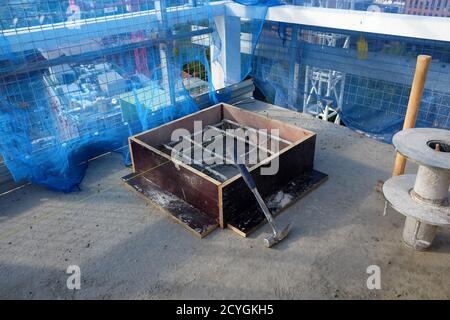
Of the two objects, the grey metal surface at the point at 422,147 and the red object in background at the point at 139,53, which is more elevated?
the red object in background at the point at 139,53

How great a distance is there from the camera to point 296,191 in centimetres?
343

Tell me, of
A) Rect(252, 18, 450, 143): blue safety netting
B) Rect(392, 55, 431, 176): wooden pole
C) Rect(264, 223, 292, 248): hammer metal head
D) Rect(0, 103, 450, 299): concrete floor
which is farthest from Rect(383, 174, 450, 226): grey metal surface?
Rect(252, 18, 450, 143): blue safety netting

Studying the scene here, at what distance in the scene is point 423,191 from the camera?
268 cm

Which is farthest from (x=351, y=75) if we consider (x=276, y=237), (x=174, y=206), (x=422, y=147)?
(x=174, y=206)

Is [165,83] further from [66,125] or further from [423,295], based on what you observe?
[423,295]

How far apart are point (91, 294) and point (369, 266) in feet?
6.48

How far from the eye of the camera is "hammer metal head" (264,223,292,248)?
2838 mm

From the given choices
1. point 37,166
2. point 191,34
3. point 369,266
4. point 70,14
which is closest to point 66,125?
point 37,166

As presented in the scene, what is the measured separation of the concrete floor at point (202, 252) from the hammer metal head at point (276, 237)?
0.05 metres

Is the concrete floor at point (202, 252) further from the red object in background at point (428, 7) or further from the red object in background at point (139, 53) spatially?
the red object in background at point (428, 7)

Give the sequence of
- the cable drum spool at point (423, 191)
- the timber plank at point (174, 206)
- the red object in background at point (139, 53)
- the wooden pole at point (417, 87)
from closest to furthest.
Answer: the cable drum spool at point (423, 191) → the wooden pole at point (417, 87) → the timber plank at point (174, 206) → the red object in background at point (139, 53)

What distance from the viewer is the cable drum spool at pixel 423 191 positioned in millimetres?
2484

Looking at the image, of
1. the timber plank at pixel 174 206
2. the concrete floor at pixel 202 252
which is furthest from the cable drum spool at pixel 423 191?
the timber plank at pixel 174 206

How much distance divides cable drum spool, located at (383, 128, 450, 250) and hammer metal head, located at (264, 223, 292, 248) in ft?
2.65
